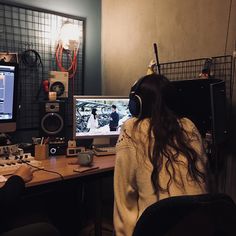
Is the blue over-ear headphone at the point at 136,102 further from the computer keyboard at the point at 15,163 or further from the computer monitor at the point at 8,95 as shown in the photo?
the computer monitor at the point at 8,95

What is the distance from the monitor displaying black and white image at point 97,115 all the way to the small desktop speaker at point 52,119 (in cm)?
10

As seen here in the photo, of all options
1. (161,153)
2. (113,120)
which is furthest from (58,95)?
(161,153)

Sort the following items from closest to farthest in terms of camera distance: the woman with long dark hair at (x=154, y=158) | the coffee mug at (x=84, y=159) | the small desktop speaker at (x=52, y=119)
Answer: the woman with long dark hair at (x=154, y=158) < the coffee mug at (x=84, y=159) < the small desktop speaker at (x=52, y=119)

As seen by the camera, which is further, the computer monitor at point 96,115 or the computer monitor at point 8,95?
the computer monitor at point 96,115

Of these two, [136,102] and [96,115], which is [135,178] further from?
[96,115]

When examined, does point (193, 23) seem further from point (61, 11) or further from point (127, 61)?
point (61, 11)

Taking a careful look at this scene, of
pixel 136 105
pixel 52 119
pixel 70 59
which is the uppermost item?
pixel 70 59

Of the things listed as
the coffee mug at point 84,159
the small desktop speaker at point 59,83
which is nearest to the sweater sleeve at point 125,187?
the coffee mug at point 84,159

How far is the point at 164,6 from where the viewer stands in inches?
94.3

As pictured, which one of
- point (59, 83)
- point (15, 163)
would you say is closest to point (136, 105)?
point (15, 163)

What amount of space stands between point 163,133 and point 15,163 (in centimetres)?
110

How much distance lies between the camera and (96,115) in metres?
2.41

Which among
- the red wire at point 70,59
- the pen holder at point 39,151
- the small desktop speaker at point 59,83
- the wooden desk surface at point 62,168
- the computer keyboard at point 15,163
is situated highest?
the red wire at point 70,59

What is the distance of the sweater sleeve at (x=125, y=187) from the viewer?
126 cm
